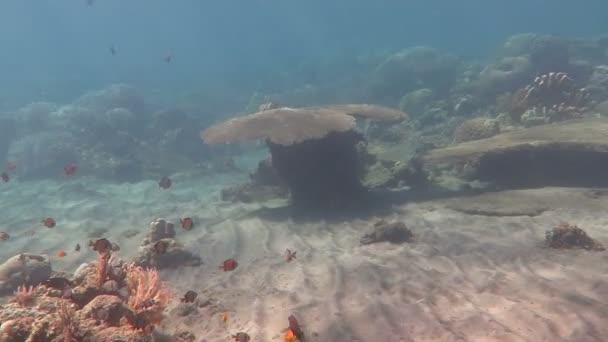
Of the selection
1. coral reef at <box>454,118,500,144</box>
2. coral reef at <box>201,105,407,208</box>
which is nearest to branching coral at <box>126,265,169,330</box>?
coral reef at <box>201,105,407,208</box>

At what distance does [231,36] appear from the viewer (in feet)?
448

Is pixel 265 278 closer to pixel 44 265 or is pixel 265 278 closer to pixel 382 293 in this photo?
pixel 382 293

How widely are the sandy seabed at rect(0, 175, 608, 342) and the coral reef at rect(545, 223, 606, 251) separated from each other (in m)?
0.19

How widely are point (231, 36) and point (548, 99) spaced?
133m

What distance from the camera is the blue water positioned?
199 ft

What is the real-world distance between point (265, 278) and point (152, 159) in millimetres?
15898

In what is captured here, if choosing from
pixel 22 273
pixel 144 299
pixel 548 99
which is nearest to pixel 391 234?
pixel 144 299

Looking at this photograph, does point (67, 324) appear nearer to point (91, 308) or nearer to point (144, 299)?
point (91, 308)

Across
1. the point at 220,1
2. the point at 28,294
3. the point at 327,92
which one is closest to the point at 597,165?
the point at 28,294

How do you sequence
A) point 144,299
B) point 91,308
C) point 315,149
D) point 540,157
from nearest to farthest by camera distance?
1. point 91,308
2. point 144,299
3. point 540,157
4. point 315,149

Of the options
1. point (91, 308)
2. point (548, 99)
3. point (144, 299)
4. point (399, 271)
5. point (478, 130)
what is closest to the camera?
point (91, 308)

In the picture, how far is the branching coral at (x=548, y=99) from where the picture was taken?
558 inches

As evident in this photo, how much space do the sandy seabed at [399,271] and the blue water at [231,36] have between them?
110 ft

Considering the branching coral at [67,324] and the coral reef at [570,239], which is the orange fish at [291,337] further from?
the coral reef at [570,239]
